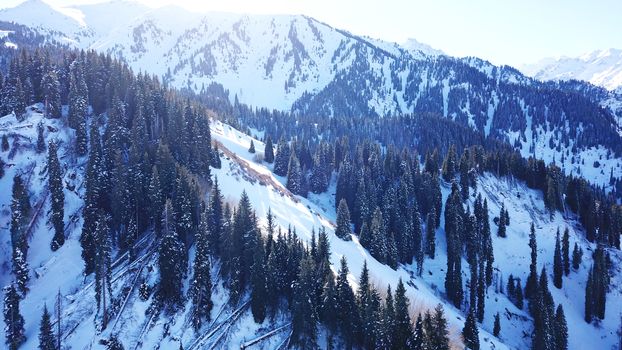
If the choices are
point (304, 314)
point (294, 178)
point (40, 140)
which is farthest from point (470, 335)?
point (40, 140)

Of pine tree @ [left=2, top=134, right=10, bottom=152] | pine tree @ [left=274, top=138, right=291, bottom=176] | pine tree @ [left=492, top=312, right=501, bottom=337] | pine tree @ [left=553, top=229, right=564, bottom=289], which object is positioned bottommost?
pine tree @ [left=492, top=312, right=501, bottom=337]

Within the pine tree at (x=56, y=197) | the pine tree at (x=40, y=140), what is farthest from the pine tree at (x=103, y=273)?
the pine tree at (x=40, y=140)

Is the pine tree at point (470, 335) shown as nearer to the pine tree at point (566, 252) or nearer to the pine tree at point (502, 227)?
the pine tree at point (502, 227)

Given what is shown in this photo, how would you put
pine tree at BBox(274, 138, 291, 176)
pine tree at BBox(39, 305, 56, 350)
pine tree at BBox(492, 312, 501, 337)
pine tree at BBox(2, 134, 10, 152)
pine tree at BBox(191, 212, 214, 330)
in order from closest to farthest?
pine tree at BBox(39, 305, 56, 350), pine tree at BBox(191, 212, 214, 330), pine tree at BBox(2, 134, 10, 152), pine tree at BBox(492, 312, 501, 337), pine tree at BBox(274, 138, 291, 176)

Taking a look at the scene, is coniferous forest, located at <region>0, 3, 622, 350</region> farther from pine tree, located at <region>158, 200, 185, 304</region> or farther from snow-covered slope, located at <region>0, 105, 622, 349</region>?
snow-covered slope, located at <region>0, 105, 622, 349</region>

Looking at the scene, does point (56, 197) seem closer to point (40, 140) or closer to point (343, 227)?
point (40, 140)

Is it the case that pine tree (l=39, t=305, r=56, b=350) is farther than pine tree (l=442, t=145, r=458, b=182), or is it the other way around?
pine tree (l=442, t=145, r=458, b=182)

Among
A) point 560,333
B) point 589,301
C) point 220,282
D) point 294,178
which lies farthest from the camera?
point 294,178

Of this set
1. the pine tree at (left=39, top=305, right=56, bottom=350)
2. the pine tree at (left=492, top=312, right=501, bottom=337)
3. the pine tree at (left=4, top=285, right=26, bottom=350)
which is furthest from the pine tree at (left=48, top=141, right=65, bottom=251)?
the pine tree at (left=492, top=312, right=501, bottom=337)
